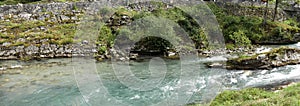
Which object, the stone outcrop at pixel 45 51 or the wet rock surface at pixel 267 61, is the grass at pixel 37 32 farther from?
the wet rock surface at pixel 267 61

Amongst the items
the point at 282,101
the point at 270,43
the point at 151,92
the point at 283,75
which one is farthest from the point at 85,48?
the point at 282,101

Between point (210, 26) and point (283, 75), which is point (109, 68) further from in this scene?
point (210, 26)

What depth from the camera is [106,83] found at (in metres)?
23.9

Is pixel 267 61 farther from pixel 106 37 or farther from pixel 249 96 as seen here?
pixel 106 37

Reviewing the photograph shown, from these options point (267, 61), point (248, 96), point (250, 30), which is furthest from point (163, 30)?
point (248, 96)

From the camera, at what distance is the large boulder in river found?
27.5 meters

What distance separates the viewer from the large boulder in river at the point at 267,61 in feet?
90.3

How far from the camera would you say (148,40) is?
120 ft

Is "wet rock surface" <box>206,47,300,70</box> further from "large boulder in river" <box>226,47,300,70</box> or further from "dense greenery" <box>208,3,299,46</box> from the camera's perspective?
"dense greenery" <box>208,3,299,46</box>

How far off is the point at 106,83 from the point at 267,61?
14278 millimetres

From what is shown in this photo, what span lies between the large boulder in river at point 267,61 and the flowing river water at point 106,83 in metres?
0.82

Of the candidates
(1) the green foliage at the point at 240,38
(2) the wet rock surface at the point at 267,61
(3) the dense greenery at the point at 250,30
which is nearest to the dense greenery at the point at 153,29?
(3) the dense greenery at the point at 250,30

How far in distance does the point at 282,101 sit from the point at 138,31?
88.5ft

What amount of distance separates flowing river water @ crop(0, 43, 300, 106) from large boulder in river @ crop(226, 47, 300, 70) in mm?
818
